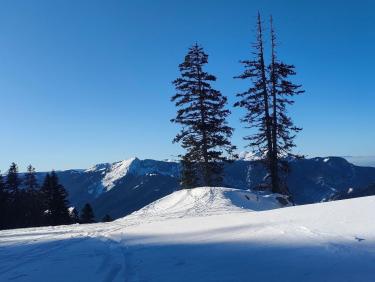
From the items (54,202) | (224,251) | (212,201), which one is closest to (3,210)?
(54,202)

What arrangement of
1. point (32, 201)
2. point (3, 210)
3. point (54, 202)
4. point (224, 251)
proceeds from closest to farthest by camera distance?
1. point (224, 251)
2. point (3, 210)
3. point (54, 202)
4. point (32, 201)

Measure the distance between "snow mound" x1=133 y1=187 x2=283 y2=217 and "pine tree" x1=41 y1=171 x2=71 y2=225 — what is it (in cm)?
3158

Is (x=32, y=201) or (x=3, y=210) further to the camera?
(x=32, y=201)

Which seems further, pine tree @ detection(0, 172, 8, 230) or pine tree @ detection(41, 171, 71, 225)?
pine tree @ detection(41, 171, 71, 225)

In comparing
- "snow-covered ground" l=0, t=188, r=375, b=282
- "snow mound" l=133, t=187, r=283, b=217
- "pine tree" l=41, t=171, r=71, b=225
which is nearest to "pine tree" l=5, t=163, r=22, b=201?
"pine tree" l=41, t=171, r=71, b=225

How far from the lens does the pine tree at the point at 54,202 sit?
53438mm

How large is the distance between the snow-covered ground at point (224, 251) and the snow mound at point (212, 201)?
8815 millimetres

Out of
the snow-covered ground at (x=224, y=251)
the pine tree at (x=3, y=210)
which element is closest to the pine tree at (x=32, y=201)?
the pine tree at (x=3, y=210)

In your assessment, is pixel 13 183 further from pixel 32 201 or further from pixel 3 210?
pixel 3 210

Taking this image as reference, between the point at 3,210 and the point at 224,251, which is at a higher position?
the point at 224,251

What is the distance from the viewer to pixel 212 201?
72.9 feet

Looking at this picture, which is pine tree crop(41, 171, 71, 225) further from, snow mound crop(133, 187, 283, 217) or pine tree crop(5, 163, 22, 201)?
snow mound crop(133, 187, 283, 217)

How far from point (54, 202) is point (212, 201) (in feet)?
124

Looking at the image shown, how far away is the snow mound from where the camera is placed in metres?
21.1
